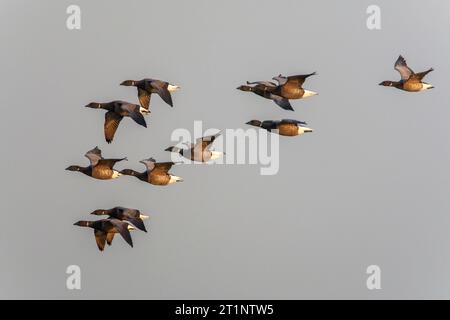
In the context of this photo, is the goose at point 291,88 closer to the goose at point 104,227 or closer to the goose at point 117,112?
the goose at point 117,112

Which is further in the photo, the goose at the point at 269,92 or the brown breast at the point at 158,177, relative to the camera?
the brown breast at the point at 158,177

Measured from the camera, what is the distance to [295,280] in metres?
56.9

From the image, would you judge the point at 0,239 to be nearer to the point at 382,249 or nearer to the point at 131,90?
the point at 131,90

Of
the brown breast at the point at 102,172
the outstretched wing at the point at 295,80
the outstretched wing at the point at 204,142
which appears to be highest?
the outstretched wing at the point at 295,80

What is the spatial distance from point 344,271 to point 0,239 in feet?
46.9

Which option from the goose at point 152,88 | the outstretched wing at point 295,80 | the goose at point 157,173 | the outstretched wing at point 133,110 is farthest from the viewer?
the goose at point 157,173

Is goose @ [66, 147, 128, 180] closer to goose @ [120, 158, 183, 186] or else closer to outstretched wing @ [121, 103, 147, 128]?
goose @ [120, 158, 183, 186]

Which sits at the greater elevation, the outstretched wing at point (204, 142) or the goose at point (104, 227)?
the outstretched wing at point (204, 142)

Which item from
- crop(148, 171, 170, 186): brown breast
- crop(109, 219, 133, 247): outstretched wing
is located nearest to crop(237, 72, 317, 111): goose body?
crop(148, 171, 170, 186): brown breast

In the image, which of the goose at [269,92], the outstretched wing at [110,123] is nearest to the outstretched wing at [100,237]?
the outstretched wing at [110,123]

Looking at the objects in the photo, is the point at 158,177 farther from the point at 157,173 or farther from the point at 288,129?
the point at 288,129

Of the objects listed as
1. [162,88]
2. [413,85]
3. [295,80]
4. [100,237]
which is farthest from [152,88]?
[413,85]
